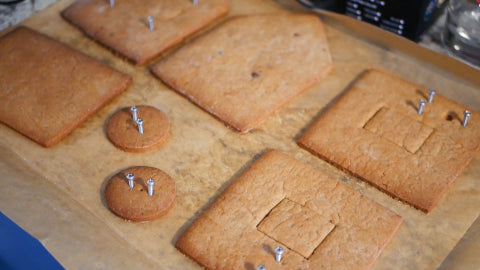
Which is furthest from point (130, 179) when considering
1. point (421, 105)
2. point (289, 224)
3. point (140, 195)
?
point (421, 105)

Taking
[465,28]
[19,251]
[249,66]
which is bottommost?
[19,251]

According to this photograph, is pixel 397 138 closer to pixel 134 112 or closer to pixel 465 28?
pixel 465 28

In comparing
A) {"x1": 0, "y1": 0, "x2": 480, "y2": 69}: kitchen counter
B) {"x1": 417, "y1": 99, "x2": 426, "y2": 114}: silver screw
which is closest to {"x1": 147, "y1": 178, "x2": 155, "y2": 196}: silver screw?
{"x1": 417, "y1": 99, "x2": 426, "y2": 114}: silver screw

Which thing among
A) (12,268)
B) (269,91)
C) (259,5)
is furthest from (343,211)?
(259,5)

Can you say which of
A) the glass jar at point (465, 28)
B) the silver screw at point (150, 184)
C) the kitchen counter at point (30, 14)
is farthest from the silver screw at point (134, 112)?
the glass jar at point (465, 28)

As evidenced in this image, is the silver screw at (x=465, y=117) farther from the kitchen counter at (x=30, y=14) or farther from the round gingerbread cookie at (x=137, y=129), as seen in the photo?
the round gingerbread cookie at (x=137, y=129)
